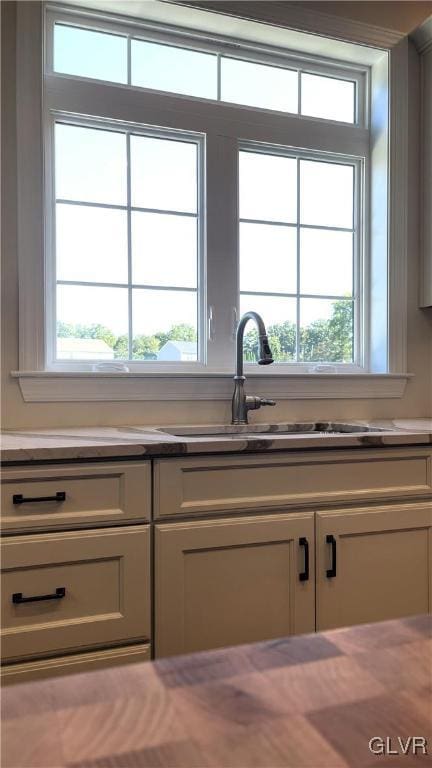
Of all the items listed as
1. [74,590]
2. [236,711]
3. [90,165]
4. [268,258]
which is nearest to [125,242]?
[90,165]

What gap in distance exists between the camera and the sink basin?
79.5 inches

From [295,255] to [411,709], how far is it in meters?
→ 2.23

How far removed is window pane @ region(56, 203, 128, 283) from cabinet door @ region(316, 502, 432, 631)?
1.19m

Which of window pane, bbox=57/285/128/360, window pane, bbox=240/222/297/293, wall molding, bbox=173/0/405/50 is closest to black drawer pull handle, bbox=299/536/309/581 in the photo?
window pane, bbox=57/285/128/360

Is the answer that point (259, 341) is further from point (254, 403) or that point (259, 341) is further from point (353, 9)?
point (353, 9)

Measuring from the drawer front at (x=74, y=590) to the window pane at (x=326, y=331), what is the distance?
1269 mm

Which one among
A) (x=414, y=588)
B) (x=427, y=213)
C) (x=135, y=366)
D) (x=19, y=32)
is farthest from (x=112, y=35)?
(x=414, y=588)

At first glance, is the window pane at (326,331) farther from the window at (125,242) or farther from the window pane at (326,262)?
the window at (125,242)

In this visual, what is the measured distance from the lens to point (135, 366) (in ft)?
7.13

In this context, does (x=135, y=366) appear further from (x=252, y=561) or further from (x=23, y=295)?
(x=252, y=561)

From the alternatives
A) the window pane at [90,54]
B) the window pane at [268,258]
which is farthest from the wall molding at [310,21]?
the window pane at [268,258]

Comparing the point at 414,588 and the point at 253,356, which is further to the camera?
the point at 253,356

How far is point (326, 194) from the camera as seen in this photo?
250 centimetres

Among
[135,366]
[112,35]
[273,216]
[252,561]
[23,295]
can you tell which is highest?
[112,35]
